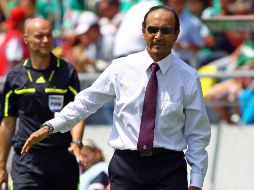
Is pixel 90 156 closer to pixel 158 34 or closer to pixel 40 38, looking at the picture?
pixel 40 38

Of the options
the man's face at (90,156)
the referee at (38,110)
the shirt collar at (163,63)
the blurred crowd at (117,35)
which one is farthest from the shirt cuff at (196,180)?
the blurred crowd at (117,35)

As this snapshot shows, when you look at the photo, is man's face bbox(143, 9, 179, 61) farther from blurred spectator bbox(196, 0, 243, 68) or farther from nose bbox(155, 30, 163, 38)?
blurred spectator bbox(196, 0, 243, 68)

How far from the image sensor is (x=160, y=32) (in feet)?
22.6

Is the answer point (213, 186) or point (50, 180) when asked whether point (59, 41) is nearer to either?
point (213, 186)

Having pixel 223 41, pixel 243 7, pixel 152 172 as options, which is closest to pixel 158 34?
pixel 152 172

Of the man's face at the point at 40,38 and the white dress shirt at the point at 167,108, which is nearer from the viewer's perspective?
the white dress shirt at the point at 167,108

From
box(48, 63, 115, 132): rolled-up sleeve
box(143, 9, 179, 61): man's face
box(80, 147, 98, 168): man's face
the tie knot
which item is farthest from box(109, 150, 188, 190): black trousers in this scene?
box(80, 147, 98, 168): man's face

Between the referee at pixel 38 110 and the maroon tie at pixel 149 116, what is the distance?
193 cm

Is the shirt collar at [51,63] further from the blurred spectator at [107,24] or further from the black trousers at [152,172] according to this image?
the blurred spectator at [107,24]

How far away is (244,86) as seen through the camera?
466 inches

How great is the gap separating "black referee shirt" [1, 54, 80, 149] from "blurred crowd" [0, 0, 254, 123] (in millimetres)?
2996

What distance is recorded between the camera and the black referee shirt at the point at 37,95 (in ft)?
28.8

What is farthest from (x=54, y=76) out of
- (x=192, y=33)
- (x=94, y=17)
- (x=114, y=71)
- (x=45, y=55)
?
(x=94, y=17)

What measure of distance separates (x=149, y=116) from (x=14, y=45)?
22.0 ft
